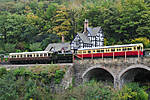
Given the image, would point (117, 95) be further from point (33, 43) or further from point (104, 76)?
point (33, 43)

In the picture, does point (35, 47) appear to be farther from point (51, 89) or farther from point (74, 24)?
point (51, 89)

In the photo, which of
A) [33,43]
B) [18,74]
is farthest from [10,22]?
[18,74]

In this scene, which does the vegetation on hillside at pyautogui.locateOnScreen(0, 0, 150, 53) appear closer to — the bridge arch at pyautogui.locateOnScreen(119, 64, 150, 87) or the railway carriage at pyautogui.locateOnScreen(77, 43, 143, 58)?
the bridge arch at pyautogui.locateOnScreen(119, 64, 150, 87)

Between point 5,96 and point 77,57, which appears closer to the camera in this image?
point 5,96

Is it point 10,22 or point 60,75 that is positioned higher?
point 10,22

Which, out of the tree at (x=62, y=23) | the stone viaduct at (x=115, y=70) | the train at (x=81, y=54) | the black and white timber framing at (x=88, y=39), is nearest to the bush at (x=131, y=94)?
the stone viaduct at (x=115, y=70)

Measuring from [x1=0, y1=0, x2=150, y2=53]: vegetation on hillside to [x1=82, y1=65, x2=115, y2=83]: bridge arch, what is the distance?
9.38m

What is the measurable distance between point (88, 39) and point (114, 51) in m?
11.9

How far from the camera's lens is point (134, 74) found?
2697cm

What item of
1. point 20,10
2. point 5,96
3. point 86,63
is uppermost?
point 20,10

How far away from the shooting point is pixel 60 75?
26.7 metres

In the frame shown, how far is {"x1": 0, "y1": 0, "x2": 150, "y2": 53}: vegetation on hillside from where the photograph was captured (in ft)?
122

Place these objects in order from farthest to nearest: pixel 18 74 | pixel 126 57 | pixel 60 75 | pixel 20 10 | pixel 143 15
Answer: pixel 20 10 → pixel 143 15 → pixel 18 74 → pixel 60 75 → pixel 126 57

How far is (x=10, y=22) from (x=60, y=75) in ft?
85.3
